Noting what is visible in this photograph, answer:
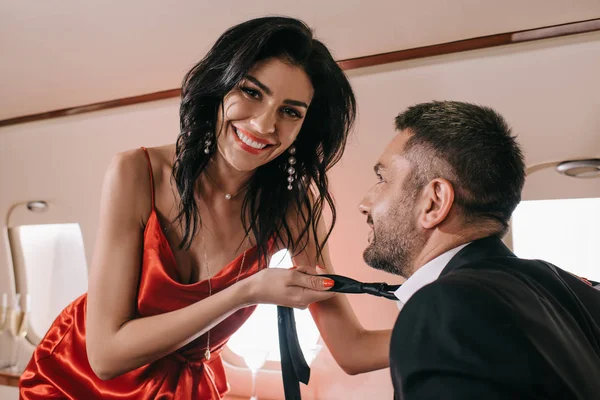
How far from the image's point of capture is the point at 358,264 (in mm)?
2455

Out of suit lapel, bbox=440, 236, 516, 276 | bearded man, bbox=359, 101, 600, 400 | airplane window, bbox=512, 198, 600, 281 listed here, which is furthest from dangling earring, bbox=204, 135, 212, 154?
airplane window, bbox=512, 198, 600, 281

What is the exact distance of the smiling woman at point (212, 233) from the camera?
5.32 feet

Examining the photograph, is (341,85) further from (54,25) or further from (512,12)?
(54,25)

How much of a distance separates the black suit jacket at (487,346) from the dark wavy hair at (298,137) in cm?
109

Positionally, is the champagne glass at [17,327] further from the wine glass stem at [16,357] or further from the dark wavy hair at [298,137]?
the dark wavy hair at [298,137]

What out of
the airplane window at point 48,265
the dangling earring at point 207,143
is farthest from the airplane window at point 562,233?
the airplane window at point 48,265

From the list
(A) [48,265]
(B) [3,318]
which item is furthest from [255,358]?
(A) [48,265]

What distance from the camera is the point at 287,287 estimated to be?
152cm

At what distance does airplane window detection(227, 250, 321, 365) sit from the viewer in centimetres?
256

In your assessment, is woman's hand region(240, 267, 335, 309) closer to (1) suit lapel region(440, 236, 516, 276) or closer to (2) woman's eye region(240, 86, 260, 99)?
(1) suit lapel region(440, 236, 516, 276)

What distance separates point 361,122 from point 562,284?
5.08 ft

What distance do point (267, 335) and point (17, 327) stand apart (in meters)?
2.03

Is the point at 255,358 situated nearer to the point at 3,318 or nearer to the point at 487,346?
the point at 487,346

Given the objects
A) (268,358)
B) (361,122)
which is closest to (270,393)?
(268,358)
